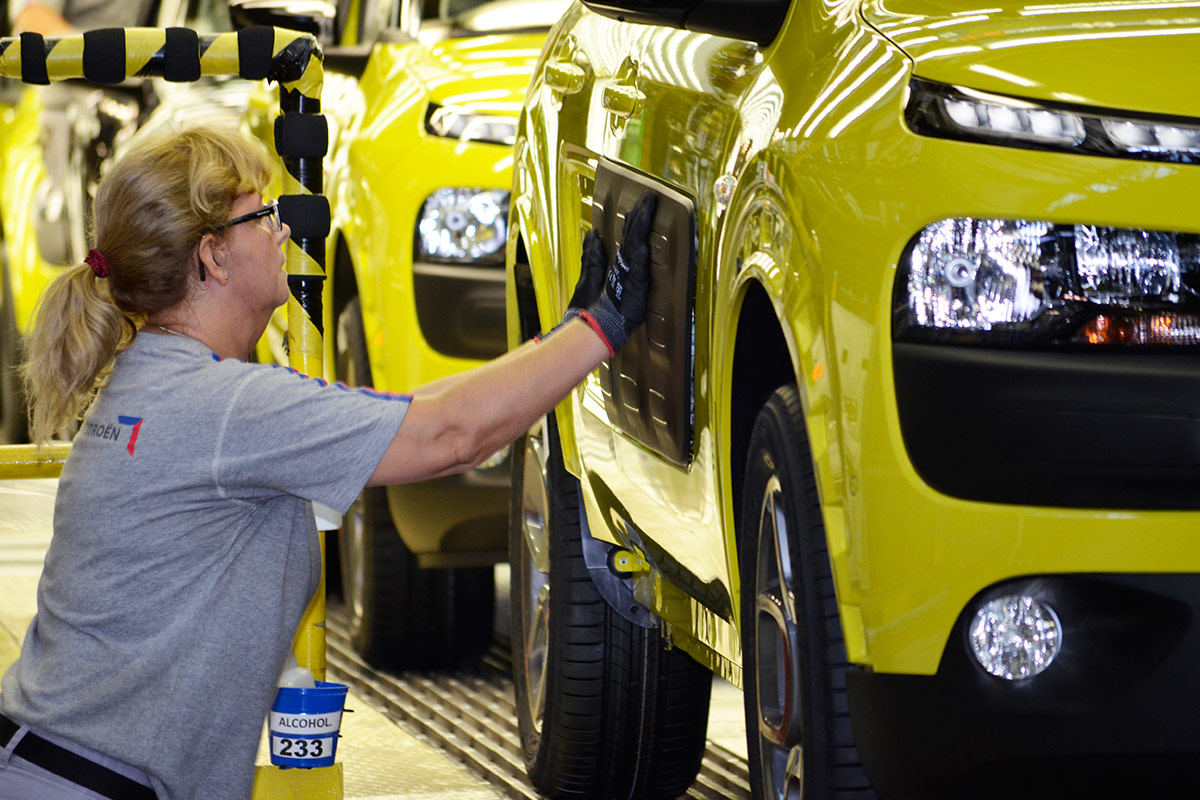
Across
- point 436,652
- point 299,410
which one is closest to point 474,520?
point 436,652

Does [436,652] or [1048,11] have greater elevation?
[1048,11]

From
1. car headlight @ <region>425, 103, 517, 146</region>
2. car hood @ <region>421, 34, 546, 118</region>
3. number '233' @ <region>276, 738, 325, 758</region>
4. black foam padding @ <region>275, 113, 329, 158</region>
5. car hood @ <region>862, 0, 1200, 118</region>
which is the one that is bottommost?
number '233' @ <region>276, 738, 325, 758</region>

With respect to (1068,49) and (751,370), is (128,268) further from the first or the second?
(1068,49)

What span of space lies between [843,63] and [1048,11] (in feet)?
0.93

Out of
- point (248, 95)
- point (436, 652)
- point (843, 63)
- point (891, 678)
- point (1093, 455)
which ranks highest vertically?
point (843, 63)

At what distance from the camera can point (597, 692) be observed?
4.47 metres

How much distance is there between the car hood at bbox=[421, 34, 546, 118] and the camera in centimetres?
576

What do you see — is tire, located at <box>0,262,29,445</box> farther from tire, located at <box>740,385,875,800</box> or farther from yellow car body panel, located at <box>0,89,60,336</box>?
tire, located at <box>740,385,875,800</box>

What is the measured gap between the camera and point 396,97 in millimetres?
5887

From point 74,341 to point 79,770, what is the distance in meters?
0.62

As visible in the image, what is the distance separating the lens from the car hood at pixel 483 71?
576 centimetres

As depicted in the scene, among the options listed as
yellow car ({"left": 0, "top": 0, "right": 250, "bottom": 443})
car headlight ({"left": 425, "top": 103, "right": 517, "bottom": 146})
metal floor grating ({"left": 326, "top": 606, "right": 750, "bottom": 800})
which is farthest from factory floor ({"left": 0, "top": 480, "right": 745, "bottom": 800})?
yellow car ({"left": 0, "top": 0, "right": 250, "bottom": 443})

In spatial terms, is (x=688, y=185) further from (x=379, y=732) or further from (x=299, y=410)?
(x=379, y=732)

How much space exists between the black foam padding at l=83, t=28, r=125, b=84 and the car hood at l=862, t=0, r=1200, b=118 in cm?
167
